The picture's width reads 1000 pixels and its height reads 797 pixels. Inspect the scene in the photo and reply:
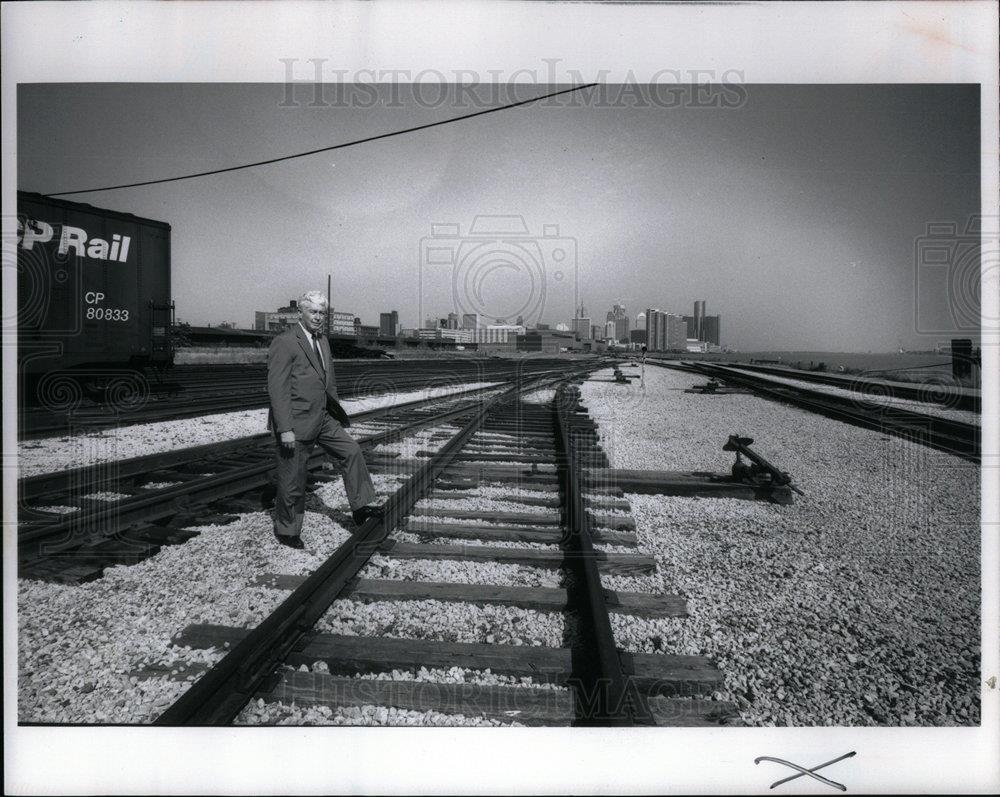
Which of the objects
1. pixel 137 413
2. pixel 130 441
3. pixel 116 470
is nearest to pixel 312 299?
pixel 116 470

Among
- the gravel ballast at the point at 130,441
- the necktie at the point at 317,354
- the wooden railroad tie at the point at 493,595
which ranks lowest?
the wooden railroad tie at the point at 493,595

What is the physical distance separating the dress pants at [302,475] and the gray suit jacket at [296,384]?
0.10 m

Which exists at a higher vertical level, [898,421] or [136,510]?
[898,421]

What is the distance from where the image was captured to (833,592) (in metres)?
3.14

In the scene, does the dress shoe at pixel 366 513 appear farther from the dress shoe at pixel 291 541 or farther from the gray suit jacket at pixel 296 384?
the gray suit jacket at pixel 296 384

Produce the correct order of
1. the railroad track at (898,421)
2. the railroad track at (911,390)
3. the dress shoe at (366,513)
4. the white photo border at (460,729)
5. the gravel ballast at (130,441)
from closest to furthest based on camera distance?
the white photo border at (460,729), the dress shoe at (366,513), the gravel ballast at (130,441), the railroad track at (898,421), the railroad track at (911,390)

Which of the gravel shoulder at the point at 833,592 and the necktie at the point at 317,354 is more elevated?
the necktie at the point at 317,354

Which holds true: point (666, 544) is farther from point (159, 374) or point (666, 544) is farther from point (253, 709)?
point (159, 374)

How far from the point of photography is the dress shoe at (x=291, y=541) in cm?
356

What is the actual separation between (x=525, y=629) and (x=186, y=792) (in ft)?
4.78

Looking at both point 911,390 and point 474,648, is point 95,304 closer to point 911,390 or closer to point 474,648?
point 474,648

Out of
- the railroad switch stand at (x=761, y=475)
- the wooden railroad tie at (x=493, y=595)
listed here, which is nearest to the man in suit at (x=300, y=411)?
the wooden railroad tie at (x=493, y=595)

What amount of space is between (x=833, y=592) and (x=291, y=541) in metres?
3.41

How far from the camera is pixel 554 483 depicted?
17.3 ft
